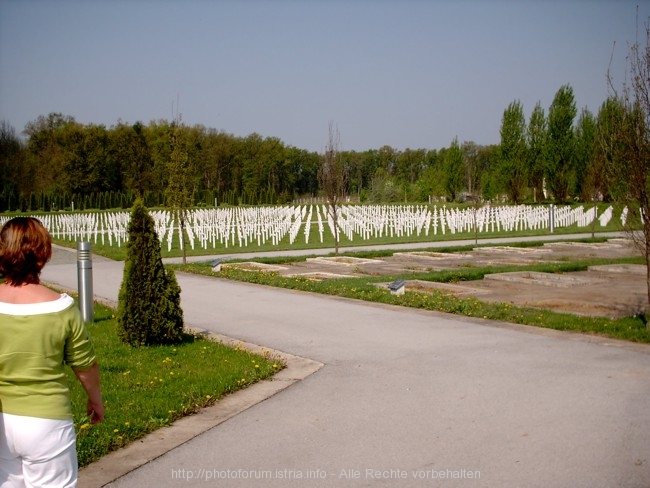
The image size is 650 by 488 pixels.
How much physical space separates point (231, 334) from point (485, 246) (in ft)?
50.1

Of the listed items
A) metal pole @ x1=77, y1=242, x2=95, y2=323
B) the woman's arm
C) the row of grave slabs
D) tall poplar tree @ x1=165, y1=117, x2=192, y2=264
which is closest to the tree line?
tall poplar tree @ x1=165, y1=117, x2=192, y2=264

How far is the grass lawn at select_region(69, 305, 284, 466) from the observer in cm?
495

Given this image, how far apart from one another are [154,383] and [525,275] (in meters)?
9.63

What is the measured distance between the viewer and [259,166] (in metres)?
85.9

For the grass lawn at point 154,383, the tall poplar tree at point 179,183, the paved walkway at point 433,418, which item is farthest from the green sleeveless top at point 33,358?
the tall poplar tree at point 179,183

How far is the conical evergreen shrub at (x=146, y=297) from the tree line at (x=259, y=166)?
1055 centimetres

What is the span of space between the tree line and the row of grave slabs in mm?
4076

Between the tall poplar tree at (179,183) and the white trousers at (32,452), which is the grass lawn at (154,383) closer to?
the white trousers at (32,452)

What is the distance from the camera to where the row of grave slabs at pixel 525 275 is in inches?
425

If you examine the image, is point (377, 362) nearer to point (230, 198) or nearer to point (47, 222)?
point (47, 222)

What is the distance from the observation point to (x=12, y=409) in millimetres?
2746

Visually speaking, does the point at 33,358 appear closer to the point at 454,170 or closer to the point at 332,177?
the point at 332,177

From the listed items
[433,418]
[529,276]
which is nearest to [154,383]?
[433,418]


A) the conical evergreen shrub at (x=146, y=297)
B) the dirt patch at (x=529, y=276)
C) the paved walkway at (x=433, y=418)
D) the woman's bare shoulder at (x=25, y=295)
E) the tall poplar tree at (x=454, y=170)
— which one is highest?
the tall poplar tree at (x=454, y=170)
